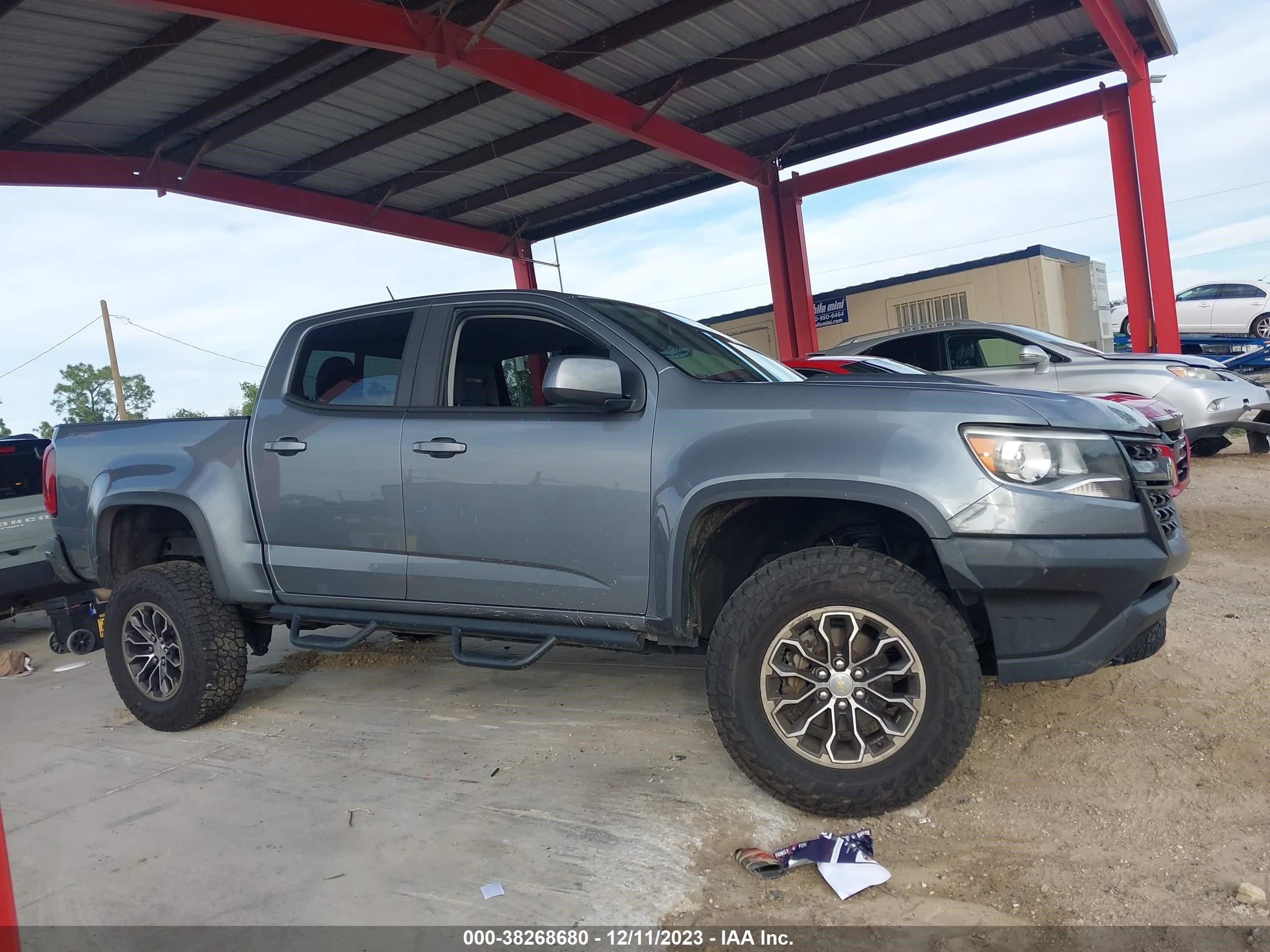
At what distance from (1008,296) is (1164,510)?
47.7 feet

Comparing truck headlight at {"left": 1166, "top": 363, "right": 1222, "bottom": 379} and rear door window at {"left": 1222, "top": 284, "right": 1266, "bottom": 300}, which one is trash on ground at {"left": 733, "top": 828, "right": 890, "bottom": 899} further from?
rear door window at {"left": 1222, "top": 284, "right": 1266, "bottom": 300}

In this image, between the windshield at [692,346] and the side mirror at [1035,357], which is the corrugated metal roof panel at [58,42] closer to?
the windshield at [692,346]

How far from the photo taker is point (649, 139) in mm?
13258

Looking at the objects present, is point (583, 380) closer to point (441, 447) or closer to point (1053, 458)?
point (441, 447)

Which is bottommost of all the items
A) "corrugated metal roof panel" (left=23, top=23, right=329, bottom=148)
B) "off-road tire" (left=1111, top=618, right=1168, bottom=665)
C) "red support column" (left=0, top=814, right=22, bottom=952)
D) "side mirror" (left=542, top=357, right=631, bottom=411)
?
"off-road tire" (left=1111, top=618, right=1168, bottom=665)

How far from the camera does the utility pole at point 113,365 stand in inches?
1150

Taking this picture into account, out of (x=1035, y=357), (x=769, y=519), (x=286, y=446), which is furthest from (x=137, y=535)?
(x=1035, y=357)

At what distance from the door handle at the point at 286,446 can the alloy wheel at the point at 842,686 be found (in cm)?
232

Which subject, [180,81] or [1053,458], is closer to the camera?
[1053,458]

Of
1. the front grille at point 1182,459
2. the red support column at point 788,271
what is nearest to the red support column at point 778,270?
the red support column at point 788,271

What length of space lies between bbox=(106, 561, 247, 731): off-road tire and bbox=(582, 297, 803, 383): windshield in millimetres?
2347

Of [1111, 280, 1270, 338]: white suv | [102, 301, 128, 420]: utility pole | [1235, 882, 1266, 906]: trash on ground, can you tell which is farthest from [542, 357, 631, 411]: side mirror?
[102, 301, 128, 420]: utility pole

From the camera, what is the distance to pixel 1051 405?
301 centimetres

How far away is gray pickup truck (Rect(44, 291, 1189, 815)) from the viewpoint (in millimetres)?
2902
